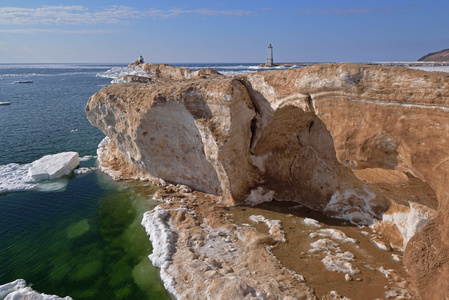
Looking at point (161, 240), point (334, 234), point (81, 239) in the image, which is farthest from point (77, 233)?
point (334, 234)

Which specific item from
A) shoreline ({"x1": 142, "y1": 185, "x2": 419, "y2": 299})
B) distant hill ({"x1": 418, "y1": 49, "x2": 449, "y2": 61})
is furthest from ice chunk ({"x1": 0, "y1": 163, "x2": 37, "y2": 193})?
distant hill ({"x1": 418, "y1": 49, "x2": 449, "y2": 61})

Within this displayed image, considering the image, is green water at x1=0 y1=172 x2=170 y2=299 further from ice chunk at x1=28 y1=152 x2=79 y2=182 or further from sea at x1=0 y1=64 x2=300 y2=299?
ice chunk at x1=28 y1=152 x2=79 y2=182

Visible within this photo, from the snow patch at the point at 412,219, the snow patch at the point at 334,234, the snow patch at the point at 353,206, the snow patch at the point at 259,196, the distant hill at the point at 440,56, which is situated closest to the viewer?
the snow patch at the point at 412,219

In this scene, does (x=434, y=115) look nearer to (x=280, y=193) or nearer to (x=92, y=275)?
(x=280, y=193)

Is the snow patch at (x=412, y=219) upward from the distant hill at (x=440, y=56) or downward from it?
downward

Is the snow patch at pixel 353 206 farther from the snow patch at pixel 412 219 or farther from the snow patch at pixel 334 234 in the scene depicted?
the snow patch at pixel 334 234

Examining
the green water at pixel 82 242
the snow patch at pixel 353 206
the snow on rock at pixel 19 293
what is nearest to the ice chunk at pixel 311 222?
the snow patch at pixel 353 206
